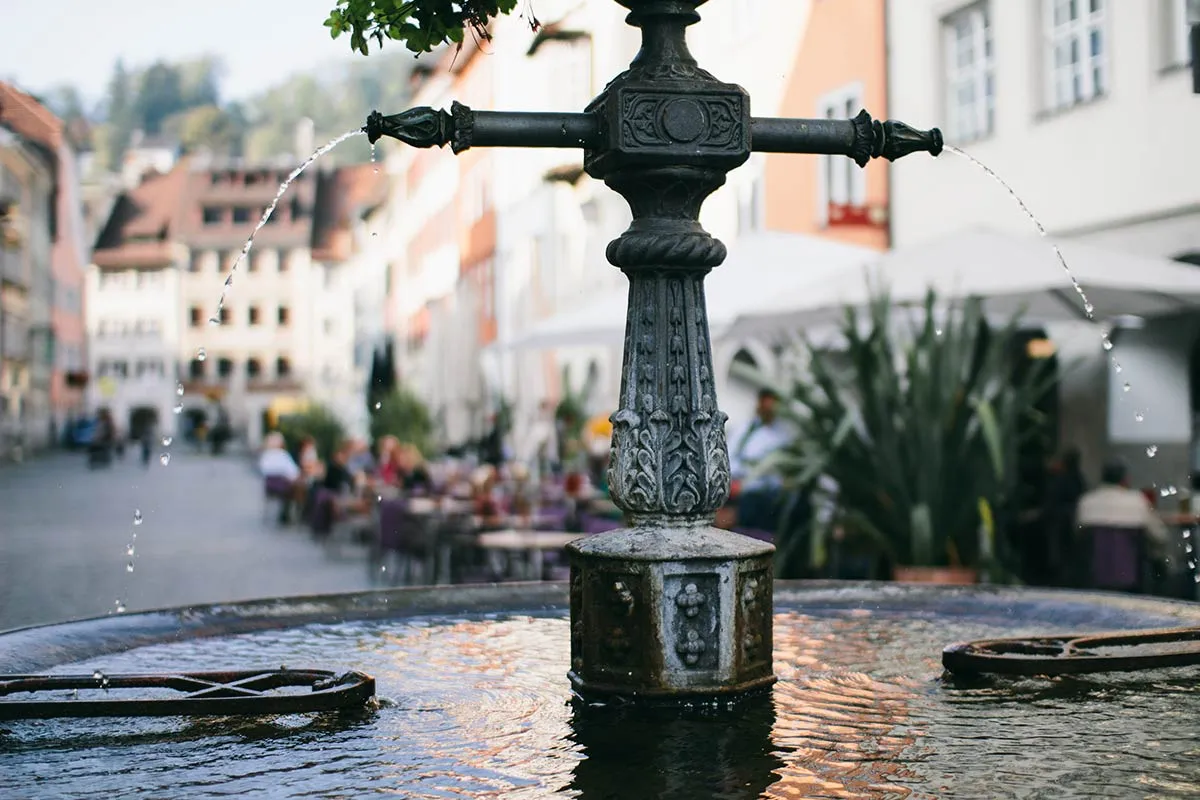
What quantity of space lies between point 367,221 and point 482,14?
3195 inches

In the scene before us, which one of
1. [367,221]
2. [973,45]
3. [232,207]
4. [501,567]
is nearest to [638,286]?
[501,567]

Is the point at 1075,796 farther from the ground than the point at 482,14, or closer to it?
closer to it

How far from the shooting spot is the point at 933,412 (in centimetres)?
861

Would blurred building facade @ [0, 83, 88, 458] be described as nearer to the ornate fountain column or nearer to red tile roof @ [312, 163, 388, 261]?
red tile roof @ [312, 163, 388, 261]

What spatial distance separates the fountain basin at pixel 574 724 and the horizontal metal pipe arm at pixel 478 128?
1239 millimetres

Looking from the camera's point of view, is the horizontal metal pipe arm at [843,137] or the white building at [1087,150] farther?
the white building at [1087,150]

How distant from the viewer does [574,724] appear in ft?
11.7

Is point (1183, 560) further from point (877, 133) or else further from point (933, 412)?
point (877, 133)

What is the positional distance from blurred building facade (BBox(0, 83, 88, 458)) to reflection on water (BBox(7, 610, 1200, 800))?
1562 inches

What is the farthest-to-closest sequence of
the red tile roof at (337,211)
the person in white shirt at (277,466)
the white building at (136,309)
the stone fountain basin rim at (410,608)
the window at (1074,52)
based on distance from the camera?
the white building at (136,309) → the red tile roof at (337,211) → the person in white shirt at (277,466) → the window at (1074,52) → the stone fountain basin rim at (410,608)

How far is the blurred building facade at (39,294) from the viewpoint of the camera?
55.7 meters

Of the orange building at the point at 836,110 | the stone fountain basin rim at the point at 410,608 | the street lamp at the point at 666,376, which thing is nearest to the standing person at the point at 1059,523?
the stone fountain basin rim at the point at 410,608

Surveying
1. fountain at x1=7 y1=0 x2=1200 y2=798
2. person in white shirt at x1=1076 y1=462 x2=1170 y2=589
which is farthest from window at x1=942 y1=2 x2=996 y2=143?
fountain at x1=7 y1=0 x2=1200 y2=798

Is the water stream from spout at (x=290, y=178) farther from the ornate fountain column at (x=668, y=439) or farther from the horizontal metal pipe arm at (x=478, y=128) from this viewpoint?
the ornate fountain column at (x=668, y=439)
